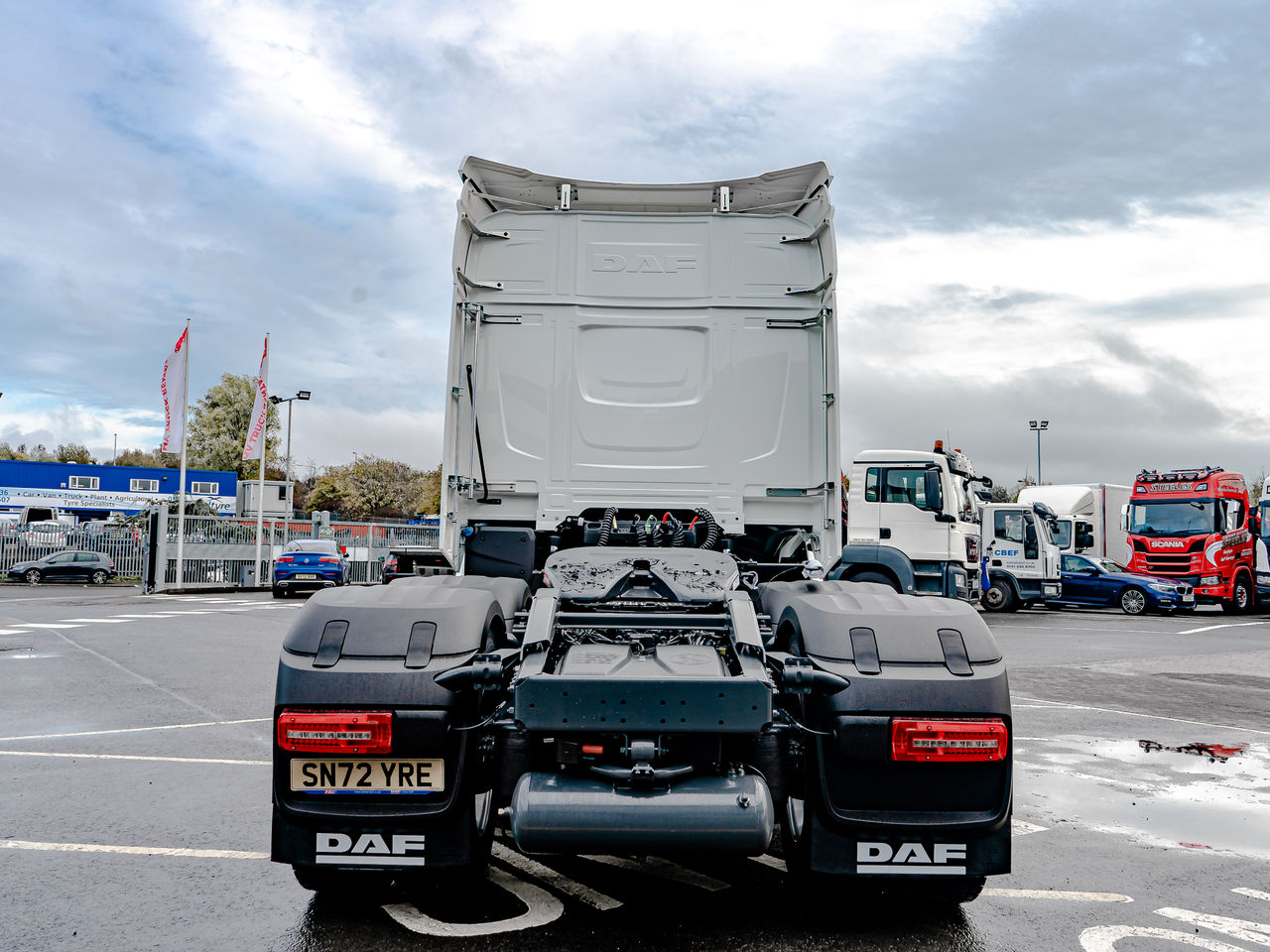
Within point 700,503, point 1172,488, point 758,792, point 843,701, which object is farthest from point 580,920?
point 1172,488

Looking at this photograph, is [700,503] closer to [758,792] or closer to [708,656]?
[708,656]

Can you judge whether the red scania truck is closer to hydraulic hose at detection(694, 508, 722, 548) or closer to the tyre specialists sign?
hydraulic hose at detection(694, 508, 722, 548)

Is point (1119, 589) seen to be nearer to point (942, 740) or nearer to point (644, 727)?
point (942, 740)

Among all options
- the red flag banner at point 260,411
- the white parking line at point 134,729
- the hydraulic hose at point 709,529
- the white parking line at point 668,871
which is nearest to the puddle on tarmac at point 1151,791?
the white parking line at point 668,871

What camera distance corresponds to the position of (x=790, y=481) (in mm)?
5980

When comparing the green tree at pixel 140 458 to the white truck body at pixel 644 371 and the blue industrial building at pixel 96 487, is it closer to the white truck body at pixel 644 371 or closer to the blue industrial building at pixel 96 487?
the blue industrial building at pixel 96 487

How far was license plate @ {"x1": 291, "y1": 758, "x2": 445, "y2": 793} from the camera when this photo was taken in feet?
11.0

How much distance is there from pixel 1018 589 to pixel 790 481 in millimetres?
18209

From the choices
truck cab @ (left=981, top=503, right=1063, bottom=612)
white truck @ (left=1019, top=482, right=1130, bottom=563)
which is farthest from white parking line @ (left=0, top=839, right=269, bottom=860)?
white truck @ (left=1019, top=482, right=1130, bottom=563)

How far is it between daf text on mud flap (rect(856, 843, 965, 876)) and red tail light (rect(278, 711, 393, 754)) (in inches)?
66.0

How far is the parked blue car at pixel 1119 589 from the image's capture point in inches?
933

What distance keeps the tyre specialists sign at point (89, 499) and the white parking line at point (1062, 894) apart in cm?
5607

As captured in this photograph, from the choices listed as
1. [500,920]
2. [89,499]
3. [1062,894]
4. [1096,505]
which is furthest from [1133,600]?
[89,499]

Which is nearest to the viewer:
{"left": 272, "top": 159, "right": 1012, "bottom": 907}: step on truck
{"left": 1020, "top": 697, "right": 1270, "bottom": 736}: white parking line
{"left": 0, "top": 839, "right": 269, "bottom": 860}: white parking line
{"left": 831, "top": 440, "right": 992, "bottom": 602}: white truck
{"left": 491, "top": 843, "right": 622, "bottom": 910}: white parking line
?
{"left": 272, "top": 159, "right": 1012, "bottom": 907}: step on truck
